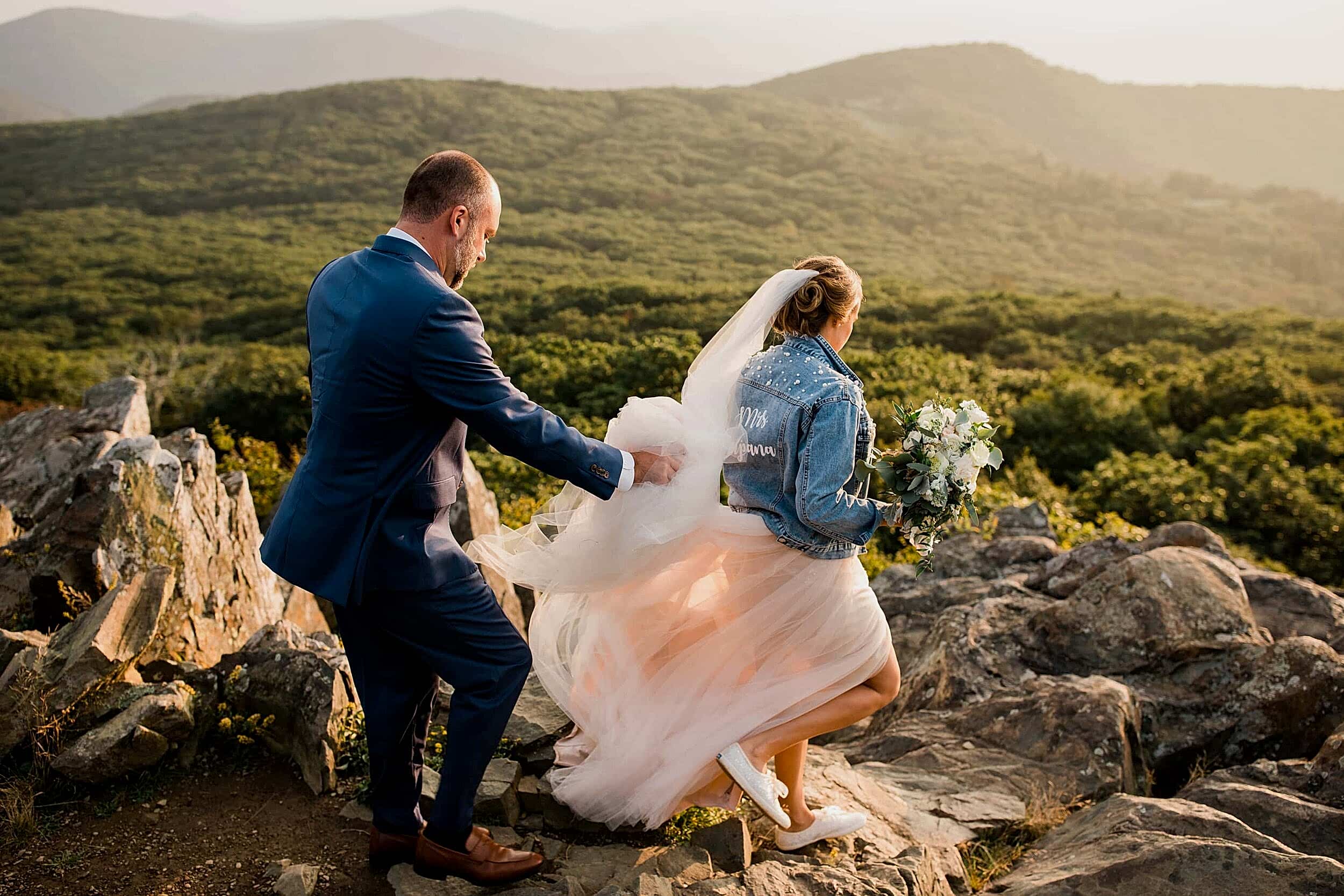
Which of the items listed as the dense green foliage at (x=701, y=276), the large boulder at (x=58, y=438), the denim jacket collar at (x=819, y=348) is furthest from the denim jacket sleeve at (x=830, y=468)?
the dense green foliage at (x=701, y=276)

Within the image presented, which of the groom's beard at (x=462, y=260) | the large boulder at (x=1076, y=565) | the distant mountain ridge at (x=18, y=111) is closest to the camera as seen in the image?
the groom's beard at (x=462, y=260)

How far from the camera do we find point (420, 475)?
3.19 meters

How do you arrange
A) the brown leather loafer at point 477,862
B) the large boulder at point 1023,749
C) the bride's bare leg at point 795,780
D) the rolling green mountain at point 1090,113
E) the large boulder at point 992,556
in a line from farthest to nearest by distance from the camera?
1. the rolling green mountain at point 1090,113
2. the large boulder at point 992,556
3. the large boulder at point 1023,749
4. the bride's bare leg at point 795,780
5. the brown leather loafer at point 477,862

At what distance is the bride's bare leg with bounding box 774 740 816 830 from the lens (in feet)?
12.6

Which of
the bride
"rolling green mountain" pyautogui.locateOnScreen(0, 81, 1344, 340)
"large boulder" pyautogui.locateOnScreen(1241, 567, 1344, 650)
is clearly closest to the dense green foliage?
"rolling green mountain" pyautogui.locateOnScreen(0, 81, 1344, 340)

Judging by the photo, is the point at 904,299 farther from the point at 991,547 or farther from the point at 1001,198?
the point at 1001,198

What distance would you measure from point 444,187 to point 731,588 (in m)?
1.85

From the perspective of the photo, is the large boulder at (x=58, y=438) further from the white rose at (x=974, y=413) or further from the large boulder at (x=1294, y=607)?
the large boulder at (x=1294, y=607)

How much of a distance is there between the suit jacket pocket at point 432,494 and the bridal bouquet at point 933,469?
1.57 metres

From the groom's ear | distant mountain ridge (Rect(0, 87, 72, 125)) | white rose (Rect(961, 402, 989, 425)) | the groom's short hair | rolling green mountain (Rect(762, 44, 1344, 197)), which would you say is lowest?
white rose (Rect(961, 402, 989, 425))

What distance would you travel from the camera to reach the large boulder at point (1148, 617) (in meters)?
5.49

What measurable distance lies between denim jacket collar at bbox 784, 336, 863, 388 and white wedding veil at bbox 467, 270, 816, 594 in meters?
0.15

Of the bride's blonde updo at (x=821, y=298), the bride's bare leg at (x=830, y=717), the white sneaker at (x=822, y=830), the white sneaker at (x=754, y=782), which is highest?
the bride's blonde updo at (x=821, y=298)

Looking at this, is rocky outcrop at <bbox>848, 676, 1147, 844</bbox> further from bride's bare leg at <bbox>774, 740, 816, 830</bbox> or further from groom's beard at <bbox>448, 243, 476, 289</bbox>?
groom's beard at <bbox>448, 243, 476, 289</bbox>
